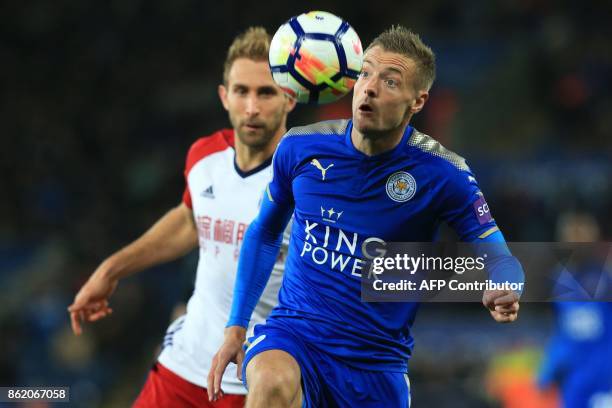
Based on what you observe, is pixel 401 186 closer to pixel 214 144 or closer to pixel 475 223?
pixel 475 223

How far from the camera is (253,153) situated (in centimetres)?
528

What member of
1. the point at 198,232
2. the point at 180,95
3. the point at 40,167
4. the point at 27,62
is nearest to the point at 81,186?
the point at 40,167

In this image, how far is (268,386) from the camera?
3770 millimetres

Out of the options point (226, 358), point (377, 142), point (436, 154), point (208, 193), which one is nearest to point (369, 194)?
point (377, 142)

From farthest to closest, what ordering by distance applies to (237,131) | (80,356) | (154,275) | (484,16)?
(484,16)
(154,275)
(80,356)
(237,131)

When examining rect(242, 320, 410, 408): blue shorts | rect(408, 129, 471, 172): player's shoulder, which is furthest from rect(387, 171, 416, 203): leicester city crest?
rect(242, 320, 410, 408): blue shorts

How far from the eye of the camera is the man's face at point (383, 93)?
413 cm

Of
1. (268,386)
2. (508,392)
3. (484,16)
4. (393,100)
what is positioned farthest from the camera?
(484,16)

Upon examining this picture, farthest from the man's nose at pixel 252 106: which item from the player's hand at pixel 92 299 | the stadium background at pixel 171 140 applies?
the stadium background at pixel 171 140

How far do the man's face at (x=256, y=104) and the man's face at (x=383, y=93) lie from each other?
3.26 feet

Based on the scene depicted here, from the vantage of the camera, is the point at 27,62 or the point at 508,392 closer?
the point at 508,392

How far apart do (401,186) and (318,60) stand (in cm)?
68

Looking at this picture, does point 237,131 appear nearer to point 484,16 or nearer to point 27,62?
point 484,16

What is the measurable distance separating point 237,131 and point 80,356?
682 cm
